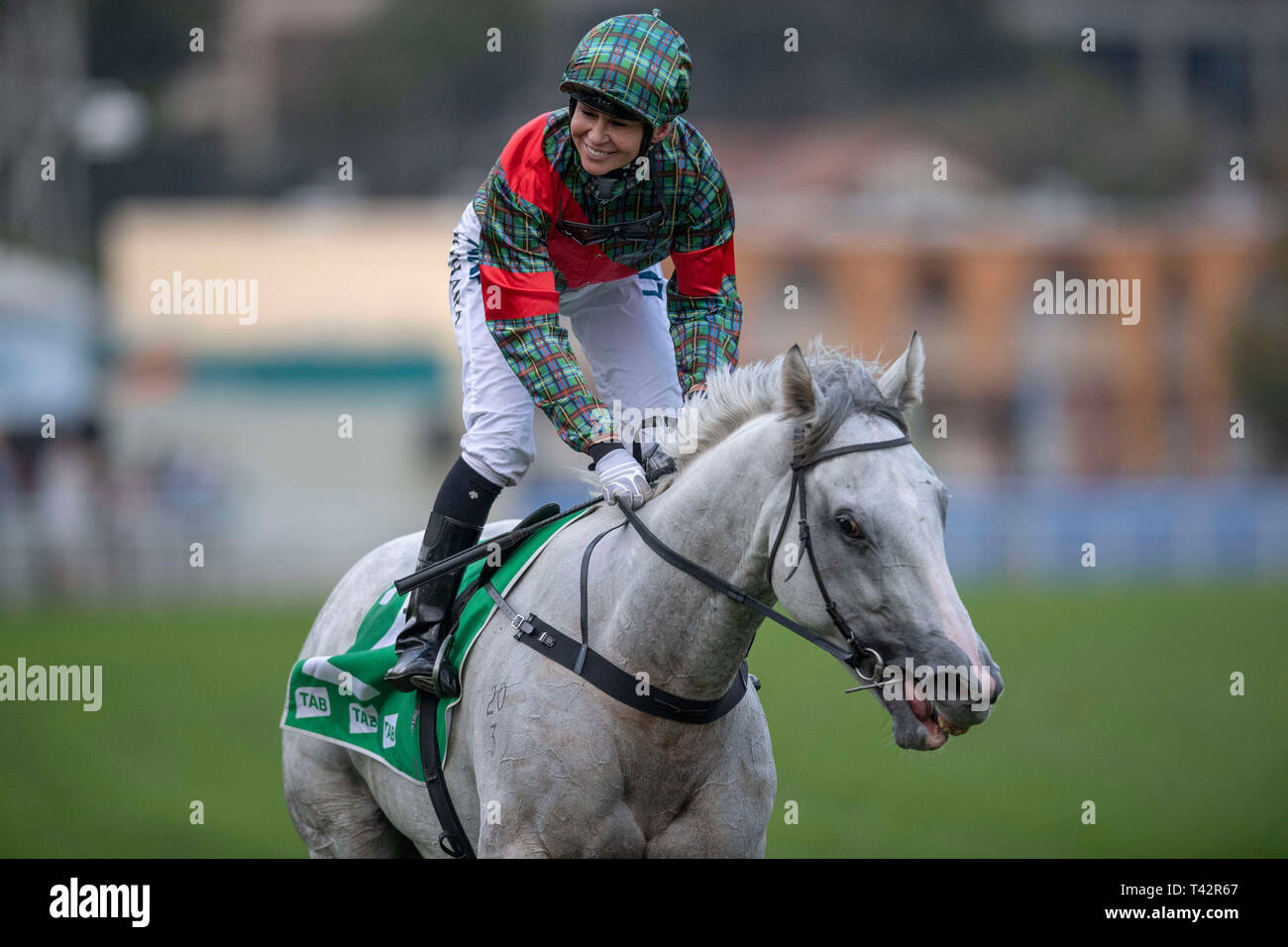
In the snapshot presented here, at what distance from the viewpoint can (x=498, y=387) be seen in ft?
15.3

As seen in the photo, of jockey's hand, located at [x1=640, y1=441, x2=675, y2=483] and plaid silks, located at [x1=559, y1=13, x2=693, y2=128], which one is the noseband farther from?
plaid silks, located at [x1=559, y1=13, x2=693, y2=128]

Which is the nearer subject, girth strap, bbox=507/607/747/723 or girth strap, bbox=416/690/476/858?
girth strap, bbox=507/607/747/723

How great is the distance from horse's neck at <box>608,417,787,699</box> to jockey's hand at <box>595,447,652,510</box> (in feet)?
0.48

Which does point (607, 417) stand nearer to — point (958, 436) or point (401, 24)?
point (958, 436)

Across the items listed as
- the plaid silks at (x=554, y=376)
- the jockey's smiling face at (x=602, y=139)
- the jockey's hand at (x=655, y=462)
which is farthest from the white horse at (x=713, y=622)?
the jockey's smiling face at (x=602, y=139)

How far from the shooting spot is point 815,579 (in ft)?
11.9

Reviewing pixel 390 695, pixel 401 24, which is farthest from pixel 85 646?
pixel 401 24

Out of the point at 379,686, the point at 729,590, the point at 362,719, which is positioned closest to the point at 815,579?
the point at 729,590

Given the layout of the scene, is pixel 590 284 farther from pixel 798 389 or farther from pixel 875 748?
pixel 875 748

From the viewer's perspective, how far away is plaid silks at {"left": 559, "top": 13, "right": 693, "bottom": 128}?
4.10m

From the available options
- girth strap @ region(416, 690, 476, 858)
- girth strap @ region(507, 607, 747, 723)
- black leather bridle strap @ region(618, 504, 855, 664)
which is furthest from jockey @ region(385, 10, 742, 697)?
girth strap @ region(507, 607, 747, 723)

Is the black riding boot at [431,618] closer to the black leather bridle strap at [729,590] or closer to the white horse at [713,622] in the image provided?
the white horse at [713,622]
